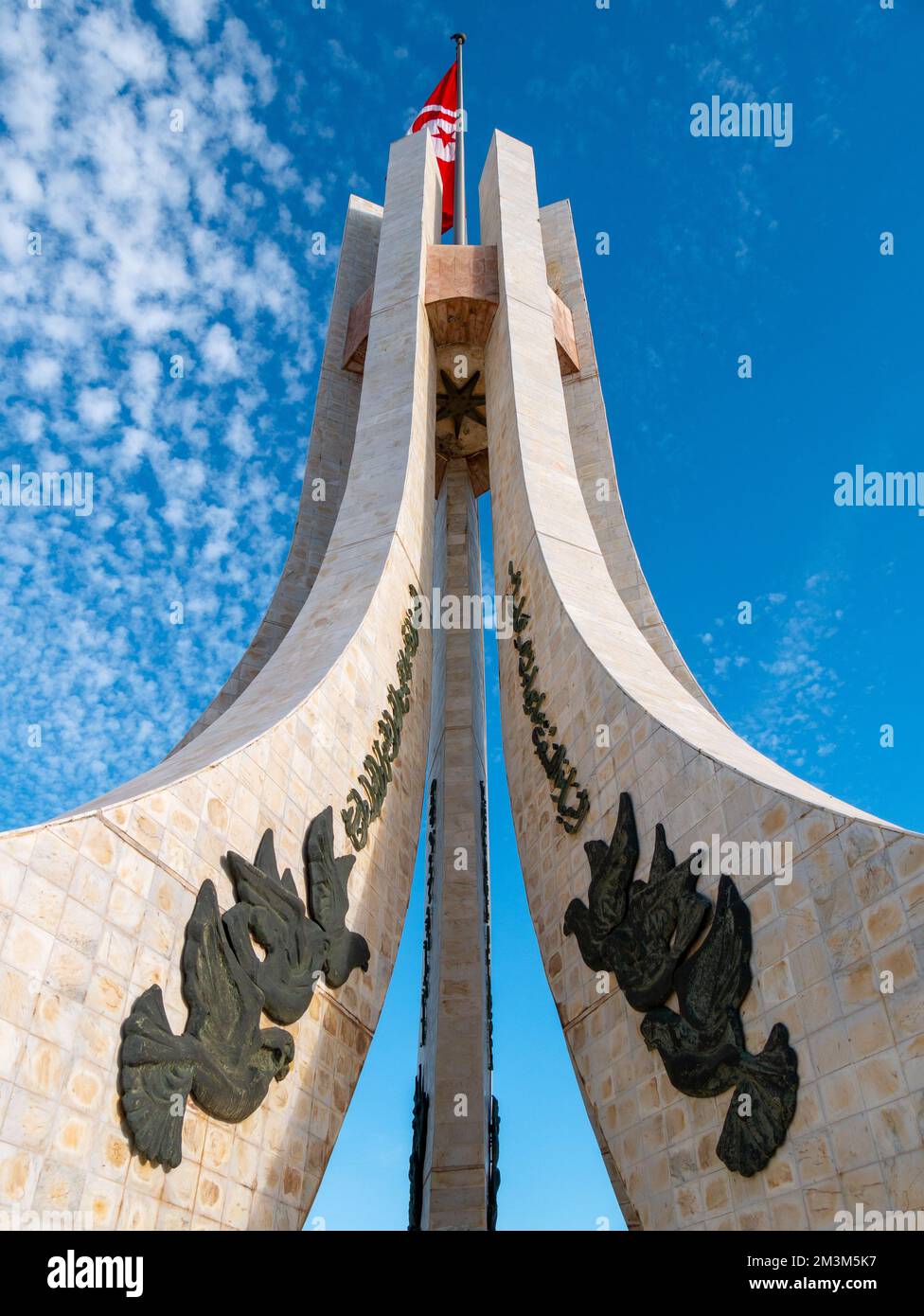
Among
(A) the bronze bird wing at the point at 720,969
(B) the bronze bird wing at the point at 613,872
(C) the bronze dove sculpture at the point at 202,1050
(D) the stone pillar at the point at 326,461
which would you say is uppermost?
(D) the stone pillar at the point at 326,461

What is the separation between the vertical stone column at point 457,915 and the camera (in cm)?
614

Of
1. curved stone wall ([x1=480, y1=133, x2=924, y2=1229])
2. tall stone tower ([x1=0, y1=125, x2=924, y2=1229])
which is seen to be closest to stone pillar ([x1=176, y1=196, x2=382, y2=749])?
tall stone tower ([x1=0, y1=125, x2=924, y2=1229])

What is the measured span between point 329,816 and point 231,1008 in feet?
4.19

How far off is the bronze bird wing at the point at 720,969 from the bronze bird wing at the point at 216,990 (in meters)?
1.77

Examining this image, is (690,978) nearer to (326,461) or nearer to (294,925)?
(294,925)

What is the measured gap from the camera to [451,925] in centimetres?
726

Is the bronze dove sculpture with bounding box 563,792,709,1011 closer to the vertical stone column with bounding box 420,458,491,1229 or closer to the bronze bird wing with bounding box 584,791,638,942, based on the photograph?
the bronze bird wing with bounding box 584,791,638,942

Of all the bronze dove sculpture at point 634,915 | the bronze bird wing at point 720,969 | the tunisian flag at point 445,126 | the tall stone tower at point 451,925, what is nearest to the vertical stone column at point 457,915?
the tall stone tower at point 451,925

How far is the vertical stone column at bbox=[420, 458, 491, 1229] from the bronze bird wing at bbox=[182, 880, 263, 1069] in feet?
9.69

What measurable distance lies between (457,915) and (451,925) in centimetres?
10

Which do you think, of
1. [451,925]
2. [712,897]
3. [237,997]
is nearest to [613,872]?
[712,897]

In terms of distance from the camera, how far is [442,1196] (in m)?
6.00

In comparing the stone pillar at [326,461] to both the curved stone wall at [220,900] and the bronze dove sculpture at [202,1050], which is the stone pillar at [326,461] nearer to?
the curved stone wall at [220,900]

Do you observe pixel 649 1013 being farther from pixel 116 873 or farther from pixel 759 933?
pixel 116 873
